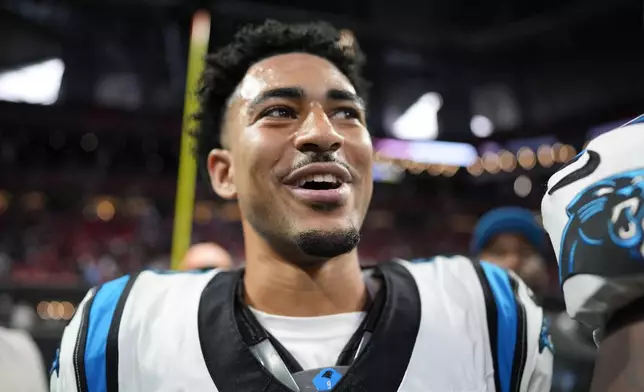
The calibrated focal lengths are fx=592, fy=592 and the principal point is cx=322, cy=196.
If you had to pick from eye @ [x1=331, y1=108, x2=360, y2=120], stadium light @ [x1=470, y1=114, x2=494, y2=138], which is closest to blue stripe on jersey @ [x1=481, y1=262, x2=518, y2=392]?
eye @ [x1=331, y1=108, x2=360, y2=120]

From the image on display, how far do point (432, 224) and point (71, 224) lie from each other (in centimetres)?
580

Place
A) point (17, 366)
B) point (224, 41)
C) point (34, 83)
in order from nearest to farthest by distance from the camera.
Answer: point (17, 366)
point (34, 83)
point (224, 41)

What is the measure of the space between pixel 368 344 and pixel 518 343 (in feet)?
0.93

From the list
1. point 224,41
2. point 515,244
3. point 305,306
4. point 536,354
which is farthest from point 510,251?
point 224,41

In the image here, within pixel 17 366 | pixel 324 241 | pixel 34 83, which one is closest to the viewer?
pixel 17 366

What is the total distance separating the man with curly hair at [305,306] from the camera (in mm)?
1089

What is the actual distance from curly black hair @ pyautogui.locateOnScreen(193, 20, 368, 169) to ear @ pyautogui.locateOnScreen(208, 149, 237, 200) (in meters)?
0.12

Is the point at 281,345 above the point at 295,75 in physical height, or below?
below

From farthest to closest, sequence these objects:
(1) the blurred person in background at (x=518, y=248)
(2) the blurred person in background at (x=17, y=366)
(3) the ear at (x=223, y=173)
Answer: (1) the blurred person in background at (x=518, y=248) < (3) the ear at (x=223, y=173) < (2) the blurred person in background at (x=17, y=366)

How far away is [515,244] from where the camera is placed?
232 cm

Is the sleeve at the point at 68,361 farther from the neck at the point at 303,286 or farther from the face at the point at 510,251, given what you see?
the face at the point at 510,251

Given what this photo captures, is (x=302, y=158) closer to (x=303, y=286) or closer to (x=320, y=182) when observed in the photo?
(x=320, y=182)

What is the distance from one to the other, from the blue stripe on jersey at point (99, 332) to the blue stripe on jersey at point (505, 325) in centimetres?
74

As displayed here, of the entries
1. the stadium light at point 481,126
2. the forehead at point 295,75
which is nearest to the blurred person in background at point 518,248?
the forehead at point 295,75
